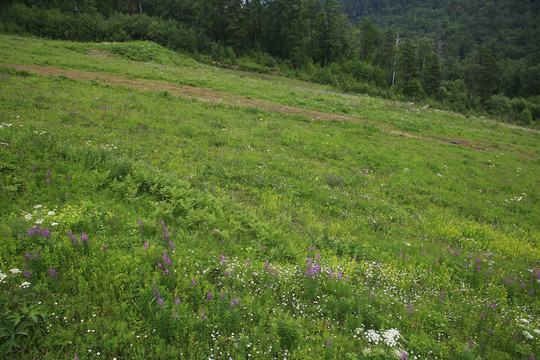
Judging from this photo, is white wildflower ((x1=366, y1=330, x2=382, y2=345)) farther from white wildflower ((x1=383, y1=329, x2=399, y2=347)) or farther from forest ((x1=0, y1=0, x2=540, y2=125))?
forest ((x1=0, y1=0, x2=540, y2=125))

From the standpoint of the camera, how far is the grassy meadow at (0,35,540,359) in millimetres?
3941

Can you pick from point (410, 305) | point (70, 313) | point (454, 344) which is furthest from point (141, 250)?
point (454, 344)

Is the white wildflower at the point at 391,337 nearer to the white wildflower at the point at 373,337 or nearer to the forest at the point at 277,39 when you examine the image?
the white wildflower at the point at 373,337

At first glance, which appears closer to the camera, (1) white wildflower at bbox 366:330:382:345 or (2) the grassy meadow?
(2) the grassy meadow

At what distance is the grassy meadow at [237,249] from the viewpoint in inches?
155

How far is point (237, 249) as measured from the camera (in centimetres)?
603

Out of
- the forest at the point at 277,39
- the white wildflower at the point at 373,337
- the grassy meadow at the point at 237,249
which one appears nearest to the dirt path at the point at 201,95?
the grassy meadow at the point at 237,249

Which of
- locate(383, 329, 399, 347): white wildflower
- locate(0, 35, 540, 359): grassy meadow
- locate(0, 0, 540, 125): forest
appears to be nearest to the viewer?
locate(0, 35, 540, 359): grassy meadow

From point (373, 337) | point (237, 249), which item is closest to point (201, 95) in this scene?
point (237, 249)

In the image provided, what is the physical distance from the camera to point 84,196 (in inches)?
276

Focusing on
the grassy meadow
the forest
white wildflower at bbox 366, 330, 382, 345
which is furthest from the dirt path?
the forest

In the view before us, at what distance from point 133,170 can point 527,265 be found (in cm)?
1151

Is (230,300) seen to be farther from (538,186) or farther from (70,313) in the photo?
(538,186)

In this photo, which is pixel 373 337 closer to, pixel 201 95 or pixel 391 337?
pixel 391 337
